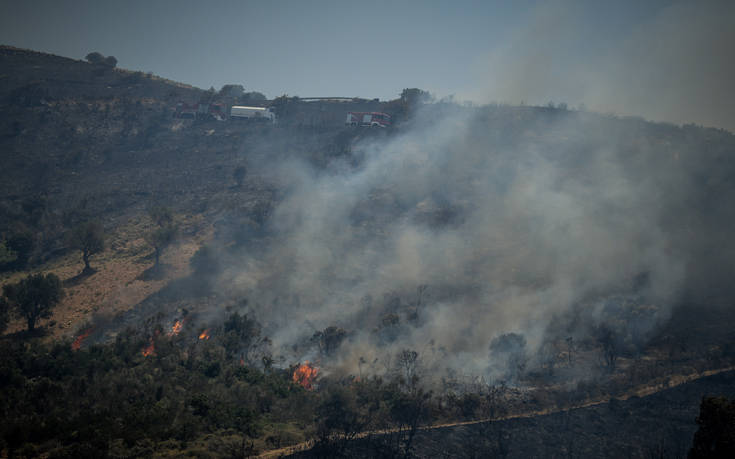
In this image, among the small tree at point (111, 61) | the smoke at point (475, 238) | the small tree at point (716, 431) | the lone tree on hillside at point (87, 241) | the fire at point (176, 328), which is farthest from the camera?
the small tree at point (111, 61)

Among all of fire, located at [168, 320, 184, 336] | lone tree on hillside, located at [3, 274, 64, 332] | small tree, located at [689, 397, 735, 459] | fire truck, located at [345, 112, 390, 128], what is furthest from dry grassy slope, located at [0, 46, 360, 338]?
small tree, located at [689, 397, 735, 459]

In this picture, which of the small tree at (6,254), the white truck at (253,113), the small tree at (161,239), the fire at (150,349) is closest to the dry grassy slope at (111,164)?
the small tree at (161,239)

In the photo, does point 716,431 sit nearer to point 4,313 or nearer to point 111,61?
point 4,313

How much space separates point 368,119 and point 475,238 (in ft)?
111

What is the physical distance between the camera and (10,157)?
61469mm

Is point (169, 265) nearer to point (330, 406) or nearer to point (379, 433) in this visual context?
point (330, 406)

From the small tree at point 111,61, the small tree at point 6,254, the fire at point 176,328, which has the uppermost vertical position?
the small tree at point 111,61

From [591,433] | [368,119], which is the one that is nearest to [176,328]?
[591,433]

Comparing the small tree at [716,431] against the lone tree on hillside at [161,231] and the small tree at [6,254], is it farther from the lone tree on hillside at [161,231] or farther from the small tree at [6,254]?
the small tree at [6,254]

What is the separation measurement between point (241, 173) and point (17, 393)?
143ft

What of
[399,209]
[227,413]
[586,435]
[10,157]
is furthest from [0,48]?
[586,435]

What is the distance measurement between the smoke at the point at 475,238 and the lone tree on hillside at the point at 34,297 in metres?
14.6

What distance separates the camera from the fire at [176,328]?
34719 mm

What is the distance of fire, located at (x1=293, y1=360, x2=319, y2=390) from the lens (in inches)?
1186
